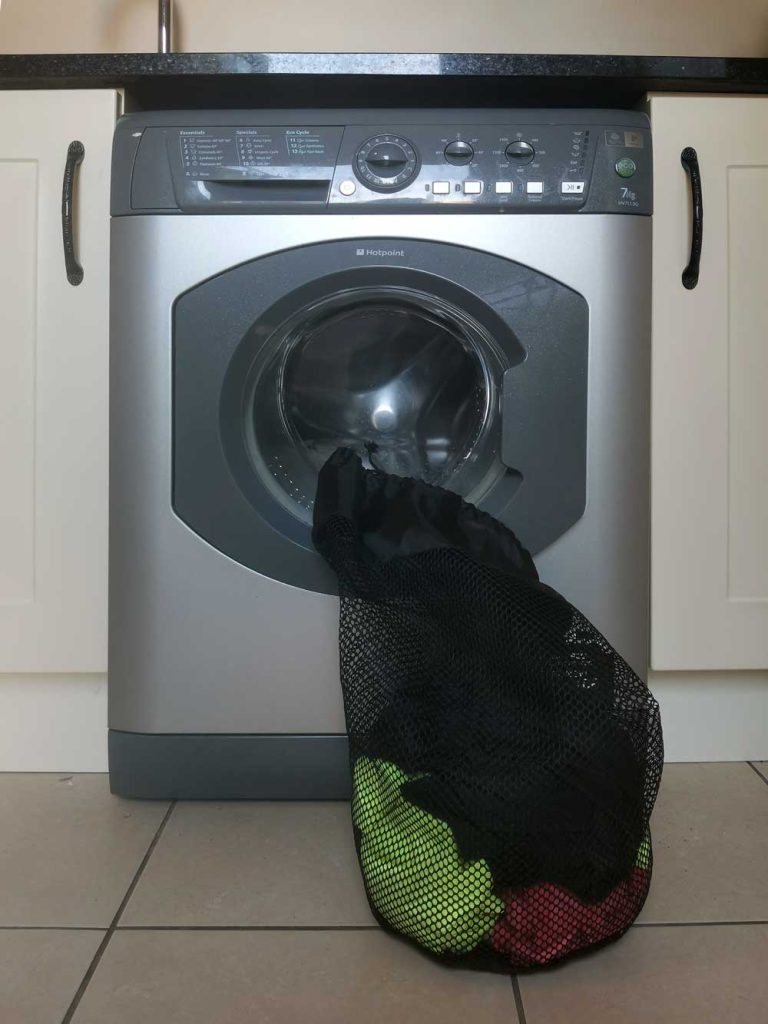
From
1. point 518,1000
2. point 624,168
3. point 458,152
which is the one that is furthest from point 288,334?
point 518,1000

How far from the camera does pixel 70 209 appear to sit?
3.63 ft

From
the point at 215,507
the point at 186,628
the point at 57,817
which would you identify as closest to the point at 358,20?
the point at 215,507

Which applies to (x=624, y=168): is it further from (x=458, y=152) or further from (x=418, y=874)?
(x=418, y=874)

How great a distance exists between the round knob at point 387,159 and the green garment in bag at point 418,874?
64cm

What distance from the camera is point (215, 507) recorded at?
42.3 inches

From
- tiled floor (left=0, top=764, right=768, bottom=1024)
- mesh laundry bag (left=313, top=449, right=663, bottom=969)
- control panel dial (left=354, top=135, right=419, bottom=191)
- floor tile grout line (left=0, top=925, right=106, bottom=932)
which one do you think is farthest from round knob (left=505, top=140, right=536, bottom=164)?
floor tile grout line (left=0, top=925, right=106, bottom=932)

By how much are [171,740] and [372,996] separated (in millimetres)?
432

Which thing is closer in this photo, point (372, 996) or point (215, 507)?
point (372, 996)

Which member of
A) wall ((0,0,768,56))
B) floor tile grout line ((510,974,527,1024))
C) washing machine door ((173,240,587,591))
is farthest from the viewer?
wall ((0,0,768,56))

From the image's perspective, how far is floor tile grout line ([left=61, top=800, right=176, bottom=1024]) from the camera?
2.41ft

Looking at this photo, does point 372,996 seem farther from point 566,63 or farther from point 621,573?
point 566,63

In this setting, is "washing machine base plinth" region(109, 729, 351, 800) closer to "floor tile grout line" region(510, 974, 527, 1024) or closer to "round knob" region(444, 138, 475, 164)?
"floor tile grout line" region(510, 974, 527, 1024)

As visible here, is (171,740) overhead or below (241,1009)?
overhead

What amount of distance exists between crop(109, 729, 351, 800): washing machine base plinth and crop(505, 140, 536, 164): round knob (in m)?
0.68
